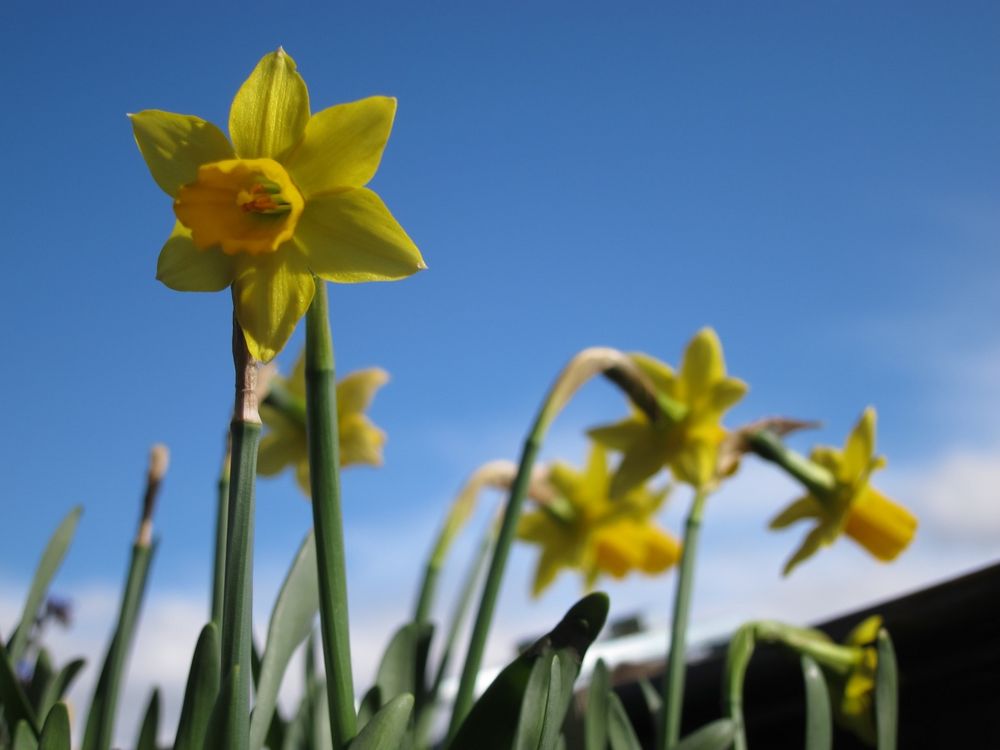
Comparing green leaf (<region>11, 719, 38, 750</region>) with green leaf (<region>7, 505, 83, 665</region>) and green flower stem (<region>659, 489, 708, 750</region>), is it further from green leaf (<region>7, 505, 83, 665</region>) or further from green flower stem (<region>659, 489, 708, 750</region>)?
green flower stem (<region>659, 489, 708, 750</region>)

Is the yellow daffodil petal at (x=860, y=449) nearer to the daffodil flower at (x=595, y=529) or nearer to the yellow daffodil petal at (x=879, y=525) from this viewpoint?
the yellow daffodil petal at (x=879, y=525)

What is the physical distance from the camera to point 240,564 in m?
0.69

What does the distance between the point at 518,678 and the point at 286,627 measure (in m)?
0.26

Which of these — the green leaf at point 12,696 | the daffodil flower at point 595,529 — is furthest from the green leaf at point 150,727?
the daffodil flower at point 595,529

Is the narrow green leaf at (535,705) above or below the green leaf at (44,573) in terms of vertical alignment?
Answer: below

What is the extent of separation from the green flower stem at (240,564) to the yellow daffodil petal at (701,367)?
1011 millimetres

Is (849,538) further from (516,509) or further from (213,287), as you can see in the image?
(213,287)

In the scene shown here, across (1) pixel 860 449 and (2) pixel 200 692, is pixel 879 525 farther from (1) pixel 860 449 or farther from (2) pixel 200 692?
(2) pixel 200 692

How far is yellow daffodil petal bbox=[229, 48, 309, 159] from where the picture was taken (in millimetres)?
797

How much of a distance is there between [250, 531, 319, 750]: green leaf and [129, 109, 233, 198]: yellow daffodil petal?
0.36 meters

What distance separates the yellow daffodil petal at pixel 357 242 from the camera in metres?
0.79

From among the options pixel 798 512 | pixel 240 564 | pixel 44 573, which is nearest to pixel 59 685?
pixel 44 573

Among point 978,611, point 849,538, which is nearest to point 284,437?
point 849,538

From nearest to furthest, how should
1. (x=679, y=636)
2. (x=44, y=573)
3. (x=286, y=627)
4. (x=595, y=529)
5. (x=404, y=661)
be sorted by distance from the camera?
(x=286, y=627), (x=404, y=661), (x=44, y=573), (x=679, y=636), (x=595, y=529)
